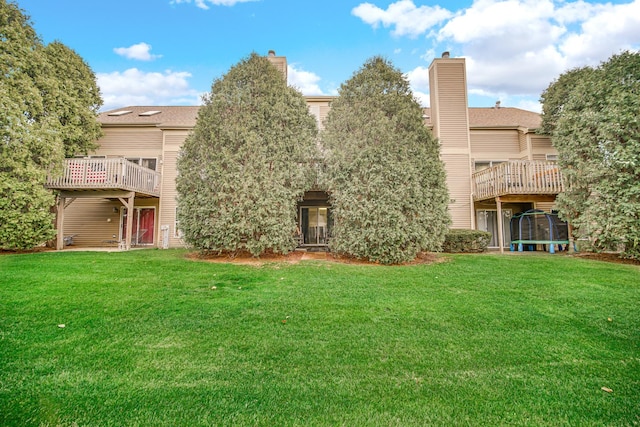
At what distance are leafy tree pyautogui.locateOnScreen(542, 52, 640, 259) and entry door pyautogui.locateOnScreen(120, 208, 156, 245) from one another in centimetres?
1753

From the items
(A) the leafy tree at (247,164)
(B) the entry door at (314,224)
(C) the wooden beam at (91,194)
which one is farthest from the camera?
(B) the entry door at (314,224)

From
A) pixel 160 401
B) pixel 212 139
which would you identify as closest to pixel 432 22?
pixel 212 139

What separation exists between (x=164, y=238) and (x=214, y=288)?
1000cm

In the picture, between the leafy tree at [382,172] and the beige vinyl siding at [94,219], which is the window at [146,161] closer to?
the beige vinyl siding at [94,219]

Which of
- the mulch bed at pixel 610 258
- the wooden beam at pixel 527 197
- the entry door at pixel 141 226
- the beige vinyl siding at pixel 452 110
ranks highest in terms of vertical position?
the beige vinyl siding at pixel 452 110

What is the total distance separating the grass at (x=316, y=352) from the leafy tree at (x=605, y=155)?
3704 millimetres

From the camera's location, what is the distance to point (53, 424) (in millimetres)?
1931

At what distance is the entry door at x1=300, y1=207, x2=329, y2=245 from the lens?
551 inches

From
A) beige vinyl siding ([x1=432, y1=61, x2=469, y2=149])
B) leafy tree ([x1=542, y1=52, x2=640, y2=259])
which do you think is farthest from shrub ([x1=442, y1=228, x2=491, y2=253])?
beige vinyl siding ([x1=432, y1=61, x2=469, y2=149])

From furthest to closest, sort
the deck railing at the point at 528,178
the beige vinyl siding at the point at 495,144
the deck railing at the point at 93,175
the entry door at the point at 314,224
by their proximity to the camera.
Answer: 1. the beige vinyl siding at the point at 495,144
2. the entry door at the point at 314,224
3. the deck railing at the point at 93,175
4. the deck railing at the point at 528,178

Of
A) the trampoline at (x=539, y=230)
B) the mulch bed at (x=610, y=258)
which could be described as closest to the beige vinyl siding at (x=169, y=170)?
the trampoline at (x=539, y=230)

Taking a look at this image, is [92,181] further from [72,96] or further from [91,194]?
[72,96]

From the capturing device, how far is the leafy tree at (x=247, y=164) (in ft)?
27.0

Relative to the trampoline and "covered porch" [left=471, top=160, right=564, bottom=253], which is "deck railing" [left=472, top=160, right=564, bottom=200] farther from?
the trampoline
